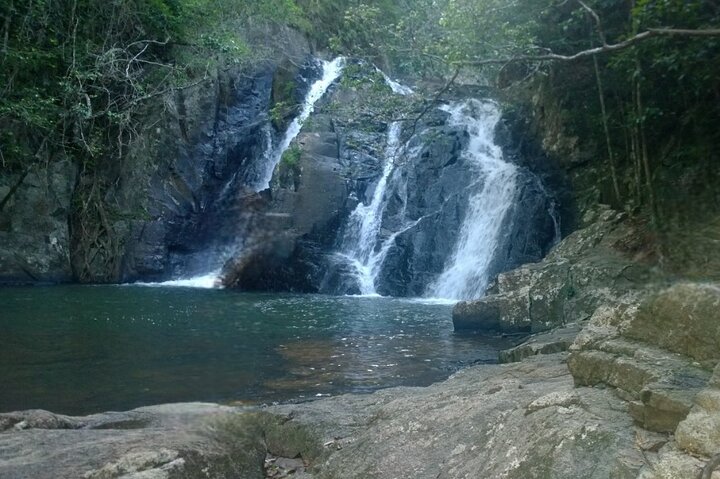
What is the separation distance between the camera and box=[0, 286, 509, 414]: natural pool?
706cm

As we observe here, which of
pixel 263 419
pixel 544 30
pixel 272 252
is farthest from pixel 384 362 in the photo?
pixel 272 252

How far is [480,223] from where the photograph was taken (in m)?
16.0

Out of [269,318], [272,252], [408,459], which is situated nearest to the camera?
[408,459]

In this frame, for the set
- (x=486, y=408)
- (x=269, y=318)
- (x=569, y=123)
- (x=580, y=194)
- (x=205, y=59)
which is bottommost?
(x=269, y=318)

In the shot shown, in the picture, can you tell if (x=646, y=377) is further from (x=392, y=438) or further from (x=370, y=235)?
(x=370, y=235)

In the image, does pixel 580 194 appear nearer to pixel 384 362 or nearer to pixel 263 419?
pixel 384 362

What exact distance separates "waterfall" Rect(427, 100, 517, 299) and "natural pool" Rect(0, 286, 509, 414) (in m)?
1.22

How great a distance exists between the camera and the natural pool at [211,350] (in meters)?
7.06

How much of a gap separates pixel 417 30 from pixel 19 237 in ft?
41.9

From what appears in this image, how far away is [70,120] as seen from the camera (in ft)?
56.5

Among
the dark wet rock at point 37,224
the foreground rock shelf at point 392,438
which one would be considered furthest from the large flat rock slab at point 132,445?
the dark wet rock at point 37,224

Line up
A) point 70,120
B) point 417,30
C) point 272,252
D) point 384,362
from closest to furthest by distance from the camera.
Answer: point 384,362, point 417,30, point 70,120, point 272,252

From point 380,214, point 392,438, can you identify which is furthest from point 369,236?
point 392,438

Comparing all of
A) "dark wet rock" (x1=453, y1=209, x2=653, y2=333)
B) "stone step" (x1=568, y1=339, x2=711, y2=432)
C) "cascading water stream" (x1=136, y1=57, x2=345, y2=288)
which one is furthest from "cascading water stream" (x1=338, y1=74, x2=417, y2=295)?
"stone step" (x1=568, y1=339, x2=711, y2=432)
